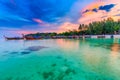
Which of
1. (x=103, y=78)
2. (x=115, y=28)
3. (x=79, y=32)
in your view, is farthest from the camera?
(x=79, y=32)

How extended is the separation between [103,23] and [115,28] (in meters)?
6.00

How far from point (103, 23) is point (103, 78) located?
55.0 meters

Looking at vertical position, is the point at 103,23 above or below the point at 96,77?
above

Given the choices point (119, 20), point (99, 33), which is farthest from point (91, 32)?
point (119, 20)

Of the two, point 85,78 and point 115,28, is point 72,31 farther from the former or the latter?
point 85,78

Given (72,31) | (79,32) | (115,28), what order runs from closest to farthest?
1. (115,28)
2. (79,32)
3. (72,31)

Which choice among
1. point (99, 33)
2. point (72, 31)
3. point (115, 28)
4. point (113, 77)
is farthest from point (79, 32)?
point (113, 77)

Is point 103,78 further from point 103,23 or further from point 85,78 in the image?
point 103,23

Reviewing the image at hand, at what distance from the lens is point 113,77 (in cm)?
551

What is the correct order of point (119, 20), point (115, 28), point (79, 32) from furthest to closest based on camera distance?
point (79, 32) < point (119, 20) < point (115, 28)

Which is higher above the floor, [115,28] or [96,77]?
[115,28]

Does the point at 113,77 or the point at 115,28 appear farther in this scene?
the point at 115,28

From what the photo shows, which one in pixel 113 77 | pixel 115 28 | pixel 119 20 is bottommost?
pixel 113 77

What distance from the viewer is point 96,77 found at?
5.55 metres
